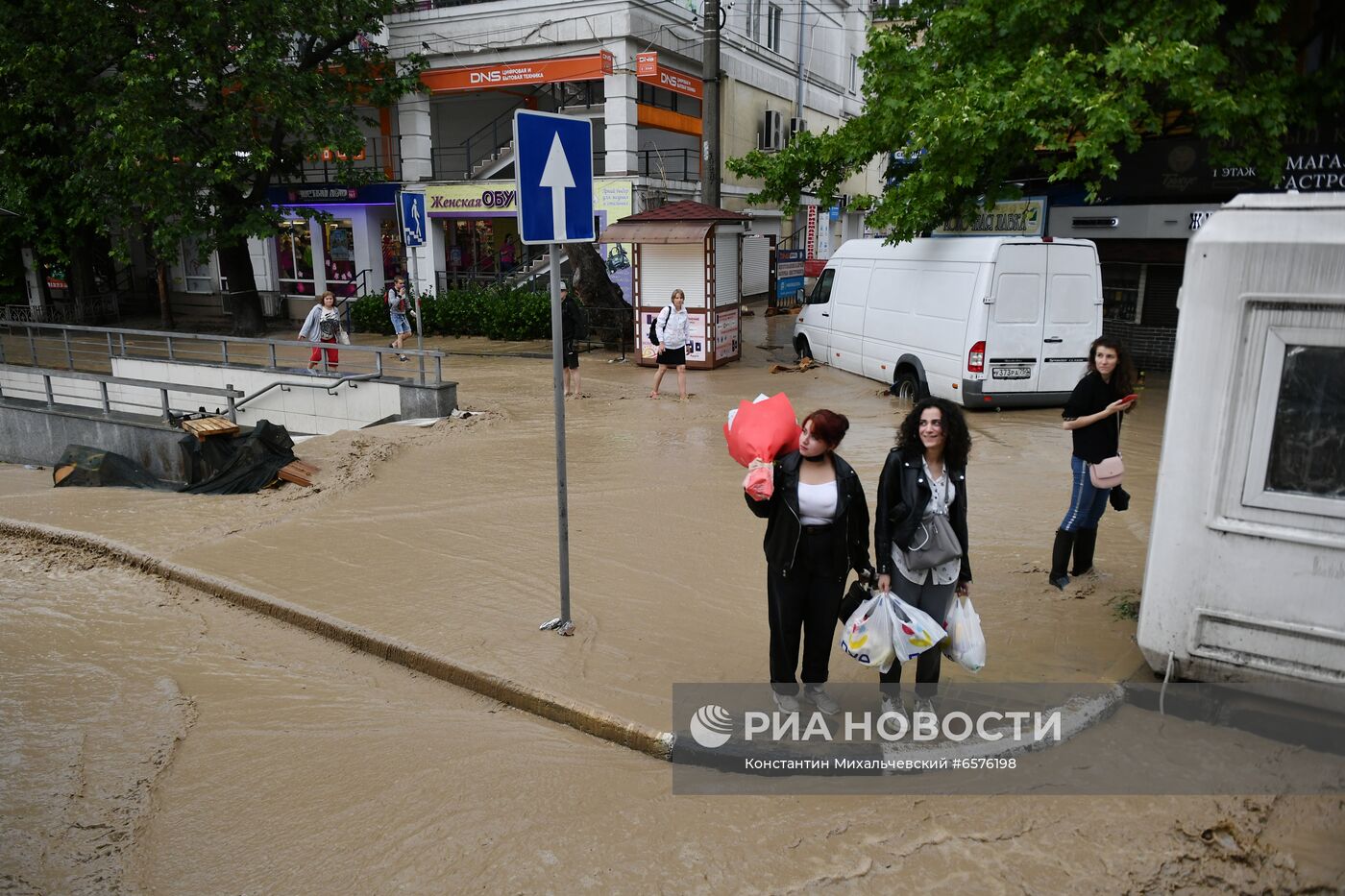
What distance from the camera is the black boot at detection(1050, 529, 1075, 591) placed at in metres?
6.41

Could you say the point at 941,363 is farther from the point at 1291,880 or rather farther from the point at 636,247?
the point at 1291,880

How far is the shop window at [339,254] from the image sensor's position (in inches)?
1053

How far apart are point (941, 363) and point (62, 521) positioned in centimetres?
1017

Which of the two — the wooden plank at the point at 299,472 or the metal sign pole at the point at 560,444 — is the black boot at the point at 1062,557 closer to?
the metal sign pole at the point at 560,444

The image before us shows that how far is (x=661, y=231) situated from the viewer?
16656mm

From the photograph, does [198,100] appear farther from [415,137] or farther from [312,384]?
[312,384]

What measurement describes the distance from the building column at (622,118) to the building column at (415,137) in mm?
5306

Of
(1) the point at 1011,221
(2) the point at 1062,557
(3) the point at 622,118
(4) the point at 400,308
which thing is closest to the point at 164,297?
(4) the point at 400,308

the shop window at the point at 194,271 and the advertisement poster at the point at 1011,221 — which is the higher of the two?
the advertisement poster at the point at 1011,221

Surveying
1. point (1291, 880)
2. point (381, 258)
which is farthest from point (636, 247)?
point (1291, 880)

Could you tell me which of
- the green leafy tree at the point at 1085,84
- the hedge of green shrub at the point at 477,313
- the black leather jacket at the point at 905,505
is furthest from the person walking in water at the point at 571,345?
the black leather jacket at the point at 905,505

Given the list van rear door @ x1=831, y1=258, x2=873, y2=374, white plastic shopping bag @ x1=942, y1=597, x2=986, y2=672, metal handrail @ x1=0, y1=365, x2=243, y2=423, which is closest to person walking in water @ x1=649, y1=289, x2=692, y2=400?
van rear door @ x1=831, y1=258, x2=873, y2=374

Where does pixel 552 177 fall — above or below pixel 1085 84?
below

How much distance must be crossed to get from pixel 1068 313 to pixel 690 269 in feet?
22.9
